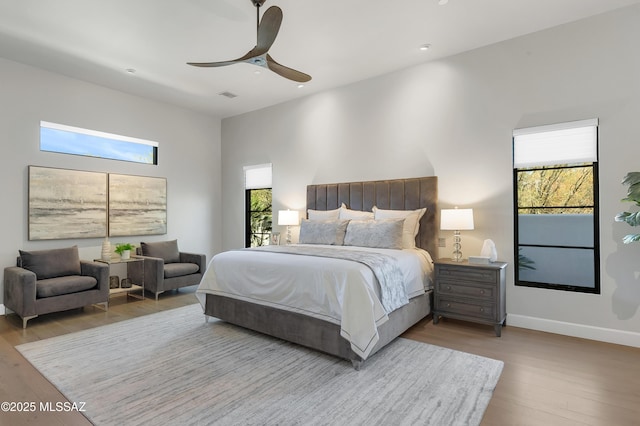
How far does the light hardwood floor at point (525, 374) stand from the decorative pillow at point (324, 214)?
203 centimetres

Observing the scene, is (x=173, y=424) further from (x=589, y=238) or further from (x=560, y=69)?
(x=560, y=69)

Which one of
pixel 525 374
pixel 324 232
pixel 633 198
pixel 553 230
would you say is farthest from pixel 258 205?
pixel 633 198

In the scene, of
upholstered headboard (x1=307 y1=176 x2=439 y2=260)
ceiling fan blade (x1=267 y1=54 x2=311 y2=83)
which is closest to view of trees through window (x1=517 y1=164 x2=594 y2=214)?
upholstered headboard (x1=307 y1=176 x2=439 y2=260)

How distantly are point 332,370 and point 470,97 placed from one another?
3650 mm

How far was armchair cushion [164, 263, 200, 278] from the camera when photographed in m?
5.32

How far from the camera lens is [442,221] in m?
4.09

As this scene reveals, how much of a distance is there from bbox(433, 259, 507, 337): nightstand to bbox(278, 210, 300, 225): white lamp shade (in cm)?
259

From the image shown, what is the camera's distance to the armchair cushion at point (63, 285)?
406cm

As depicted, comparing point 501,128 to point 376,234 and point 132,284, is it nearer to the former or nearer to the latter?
point 376,234

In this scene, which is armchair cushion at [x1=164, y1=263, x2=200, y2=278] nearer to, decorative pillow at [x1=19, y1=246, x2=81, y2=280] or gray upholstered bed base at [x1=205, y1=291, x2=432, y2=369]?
decorative pillow at [x1=19, y1=246, x2=81, y2=280]

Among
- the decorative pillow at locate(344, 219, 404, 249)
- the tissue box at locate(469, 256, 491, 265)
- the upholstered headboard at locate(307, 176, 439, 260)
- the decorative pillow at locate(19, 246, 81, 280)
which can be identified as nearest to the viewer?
the tissue box at locate(469, 256, 491, 265)

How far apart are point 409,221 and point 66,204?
4977 millimetres

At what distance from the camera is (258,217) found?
6.91m

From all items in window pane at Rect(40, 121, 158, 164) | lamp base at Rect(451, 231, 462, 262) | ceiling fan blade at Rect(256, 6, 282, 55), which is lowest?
lamp base at Rect(451, 231, 462, 262)
